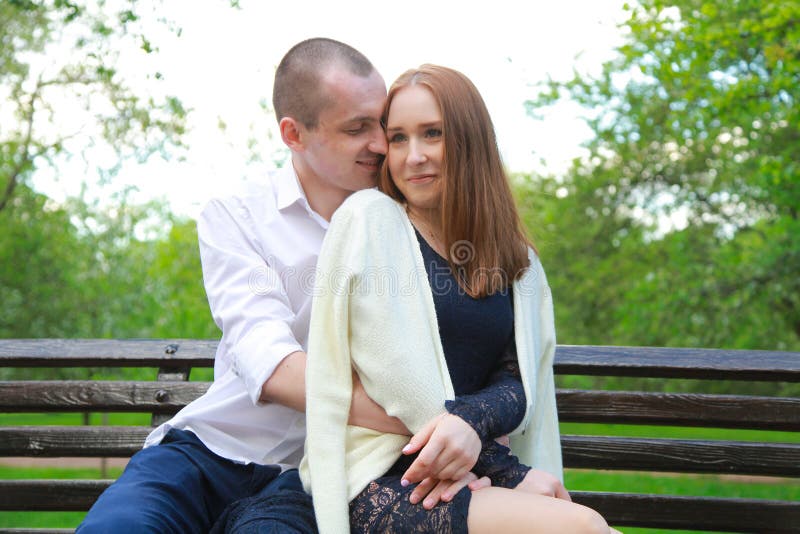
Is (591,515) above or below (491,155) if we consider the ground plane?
below

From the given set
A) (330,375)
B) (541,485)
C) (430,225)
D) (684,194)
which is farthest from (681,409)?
(684,194)

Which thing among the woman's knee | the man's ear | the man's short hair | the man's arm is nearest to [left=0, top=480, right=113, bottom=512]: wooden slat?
the man's arm

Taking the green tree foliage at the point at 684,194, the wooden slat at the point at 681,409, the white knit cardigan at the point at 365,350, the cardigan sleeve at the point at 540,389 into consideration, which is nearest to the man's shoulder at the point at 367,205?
the white knit cardigan at the point at 365,350

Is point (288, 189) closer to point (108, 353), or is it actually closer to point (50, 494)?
point (108, 353)

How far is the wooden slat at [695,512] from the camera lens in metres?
3.17

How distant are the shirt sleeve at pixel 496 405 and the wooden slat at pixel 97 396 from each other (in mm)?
1370

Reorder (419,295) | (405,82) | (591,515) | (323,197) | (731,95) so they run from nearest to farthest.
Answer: (591,515) → (419,295) → (405,82) → (323,197) → (731,95)

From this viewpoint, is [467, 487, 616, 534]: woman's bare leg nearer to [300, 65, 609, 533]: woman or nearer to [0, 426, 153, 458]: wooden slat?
[300, 65, 609, 533]: woman

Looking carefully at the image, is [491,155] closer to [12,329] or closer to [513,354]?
[513,354]

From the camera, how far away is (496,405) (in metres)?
2.13

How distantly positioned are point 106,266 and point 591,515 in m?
15.1

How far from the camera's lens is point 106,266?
51.9 feet

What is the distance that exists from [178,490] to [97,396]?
1.24 meters

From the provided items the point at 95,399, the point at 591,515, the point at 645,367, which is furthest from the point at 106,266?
the point at 591,515
